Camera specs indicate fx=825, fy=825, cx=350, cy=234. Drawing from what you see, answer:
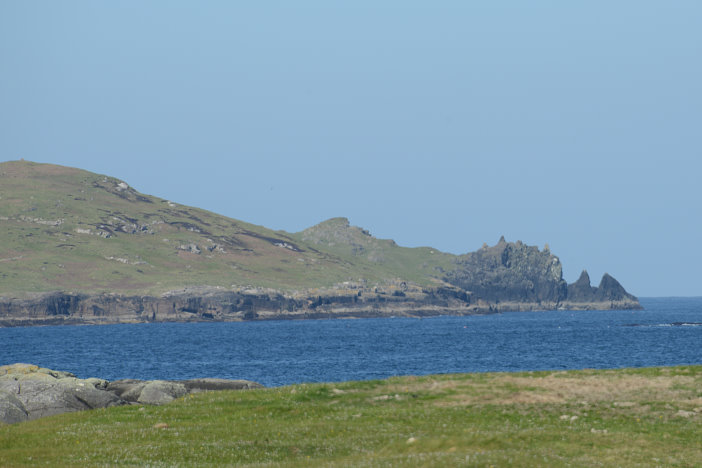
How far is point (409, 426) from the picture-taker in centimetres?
3500

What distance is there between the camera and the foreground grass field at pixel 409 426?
28.3m

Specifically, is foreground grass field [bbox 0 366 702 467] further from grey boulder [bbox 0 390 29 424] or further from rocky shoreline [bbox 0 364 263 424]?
rocky shoreline [bbox 0 364 263 424]

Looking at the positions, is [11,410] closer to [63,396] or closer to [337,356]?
[63,396]

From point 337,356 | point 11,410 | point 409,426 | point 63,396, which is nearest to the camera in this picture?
point 409,426

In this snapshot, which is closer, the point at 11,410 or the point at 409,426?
the point at 409,426

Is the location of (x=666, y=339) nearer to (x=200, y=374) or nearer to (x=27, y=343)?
(x=200, y=374)

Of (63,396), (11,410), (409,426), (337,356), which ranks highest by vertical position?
(409,426)

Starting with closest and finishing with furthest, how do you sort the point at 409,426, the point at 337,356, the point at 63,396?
the point at 409,426, the point at 63,396, the point at 337,356

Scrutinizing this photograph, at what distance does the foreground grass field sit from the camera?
28.3m

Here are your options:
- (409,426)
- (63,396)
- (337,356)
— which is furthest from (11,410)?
(337,356)

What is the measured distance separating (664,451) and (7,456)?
2327 centimetres

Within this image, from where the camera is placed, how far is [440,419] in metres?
36.6

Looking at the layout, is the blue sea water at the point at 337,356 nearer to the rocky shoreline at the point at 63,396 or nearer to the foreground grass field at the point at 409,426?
the rocky shoreline at the point at 63,396

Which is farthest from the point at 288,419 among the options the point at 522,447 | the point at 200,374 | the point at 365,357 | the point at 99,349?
the point at 99,349
